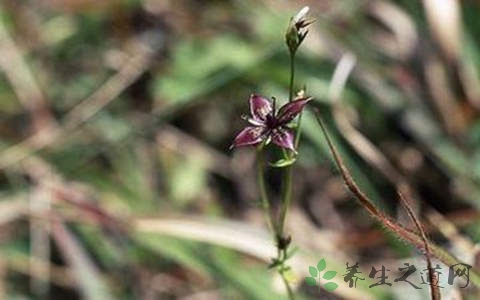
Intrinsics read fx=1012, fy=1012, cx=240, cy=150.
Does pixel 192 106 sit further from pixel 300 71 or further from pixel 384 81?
pixel 384 81

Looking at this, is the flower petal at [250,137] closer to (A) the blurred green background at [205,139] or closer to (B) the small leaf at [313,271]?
(B) the small leaf at [313,271]

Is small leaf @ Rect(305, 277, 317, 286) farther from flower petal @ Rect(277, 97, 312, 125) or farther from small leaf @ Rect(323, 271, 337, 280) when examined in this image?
flower petal @ Rect(277, 97, 312, 125)

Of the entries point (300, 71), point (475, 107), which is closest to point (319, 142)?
point (300, 71)

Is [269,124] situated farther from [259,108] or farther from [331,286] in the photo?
[331,286]

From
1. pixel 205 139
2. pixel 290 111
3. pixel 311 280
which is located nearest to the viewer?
pixel 290 111

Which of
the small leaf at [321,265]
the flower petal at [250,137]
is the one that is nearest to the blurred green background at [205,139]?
the small leaf at [321,265]

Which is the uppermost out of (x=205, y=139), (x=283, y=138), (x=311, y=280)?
(x=205, y=139)

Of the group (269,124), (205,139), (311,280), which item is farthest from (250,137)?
(205,139)

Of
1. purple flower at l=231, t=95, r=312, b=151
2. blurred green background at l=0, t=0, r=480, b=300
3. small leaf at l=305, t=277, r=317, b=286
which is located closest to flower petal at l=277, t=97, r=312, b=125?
purple flower at l=231, t=95, r=312, b=151
